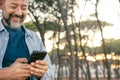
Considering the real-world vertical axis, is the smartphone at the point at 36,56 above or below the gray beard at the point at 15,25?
below

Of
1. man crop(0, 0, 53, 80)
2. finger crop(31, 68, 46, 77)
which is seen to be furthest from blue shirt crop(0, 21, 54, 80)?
finger crop(31, 68, 46, 77)

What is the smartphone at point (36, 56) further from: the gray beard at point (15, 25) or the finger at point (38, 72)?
the gray beard at point (15, 25)

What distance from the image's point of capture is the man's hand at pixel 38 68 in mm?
1747

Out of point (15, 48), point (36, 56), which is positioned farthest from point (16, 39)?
point (36, 56)

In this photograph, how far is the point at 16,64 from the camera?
175cm

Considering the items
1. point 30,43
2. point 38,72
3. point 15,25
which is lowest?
point 38,72

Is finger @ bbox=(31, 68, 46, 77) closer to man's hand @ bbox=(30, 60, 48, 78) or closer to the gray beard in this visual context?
man's hand @ bbox=(30, 60, 48, 78)

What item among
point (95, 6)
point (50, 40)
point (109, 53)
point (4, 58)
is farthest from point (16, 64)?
point (109, 53)

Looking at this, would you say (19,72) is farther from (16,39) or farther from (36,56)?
(16,39)

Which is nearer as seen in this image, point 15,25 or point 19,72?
point 19,72

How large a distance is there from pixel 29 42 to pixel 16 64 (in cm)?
30

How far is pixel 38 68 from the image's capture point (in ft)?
5.81

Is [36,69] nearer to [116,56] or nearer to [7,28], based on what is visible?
[7,28]

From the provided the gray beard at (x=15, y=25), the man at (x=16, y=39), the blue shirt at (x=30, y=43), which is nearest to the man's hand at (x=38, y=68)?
the man at (x=16, y=39)
